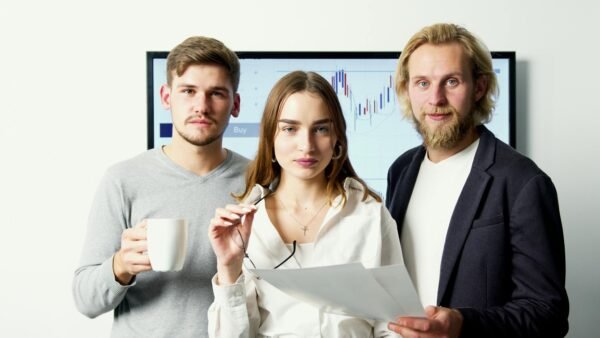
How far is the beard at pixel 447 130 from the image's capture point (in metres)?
2.06

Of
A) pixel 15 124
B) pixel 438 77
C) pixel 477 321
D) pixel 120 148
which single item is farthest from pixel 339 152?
pixel 15 124

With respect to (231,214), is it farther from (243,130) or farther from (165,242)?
(243,130)

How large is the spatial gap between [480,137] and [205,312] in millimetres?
929

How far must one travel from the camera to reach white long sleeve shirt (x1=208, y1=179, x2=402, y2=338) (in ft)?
5.57

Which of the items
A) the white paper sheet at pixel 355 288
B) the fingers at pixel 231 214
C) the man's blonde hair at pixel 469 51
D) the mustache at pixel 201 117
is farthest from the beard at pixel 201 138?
the man's blonde hair at pixel 469 51

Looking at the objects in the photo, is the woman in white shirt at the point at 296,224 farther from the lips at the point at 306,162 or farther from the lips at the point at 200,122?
the lips at the point at 200,122

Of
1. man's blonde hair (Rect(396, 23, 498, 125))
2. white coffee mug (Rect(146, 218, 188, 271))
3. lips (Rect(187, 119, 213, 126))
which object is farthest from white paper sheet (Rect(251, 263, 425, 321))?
man's blonde hair (Rect(396, 23, 498, 125))

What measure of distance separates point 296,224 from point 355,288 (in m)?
0.38

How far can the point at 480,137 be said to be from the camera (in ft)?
6.97

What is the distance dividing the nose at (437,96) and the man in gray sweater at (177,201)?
56 cm

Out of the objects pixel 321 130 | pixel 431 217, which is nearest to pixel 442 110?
pixel 431 217

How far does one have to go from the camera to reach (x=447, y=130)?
206 centimetres

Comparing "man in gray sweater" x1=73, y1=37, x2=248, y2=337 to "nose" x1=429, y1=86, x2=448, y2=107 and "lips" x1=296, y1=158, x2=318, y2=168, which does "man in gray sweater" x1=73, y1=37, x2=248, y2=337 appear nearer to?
"lips" x1=296, y1=158, x2=318, y2=168

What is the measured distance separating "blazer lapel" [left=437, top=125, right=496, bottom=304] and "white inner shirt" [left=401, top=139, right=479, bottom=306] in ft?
0.18
